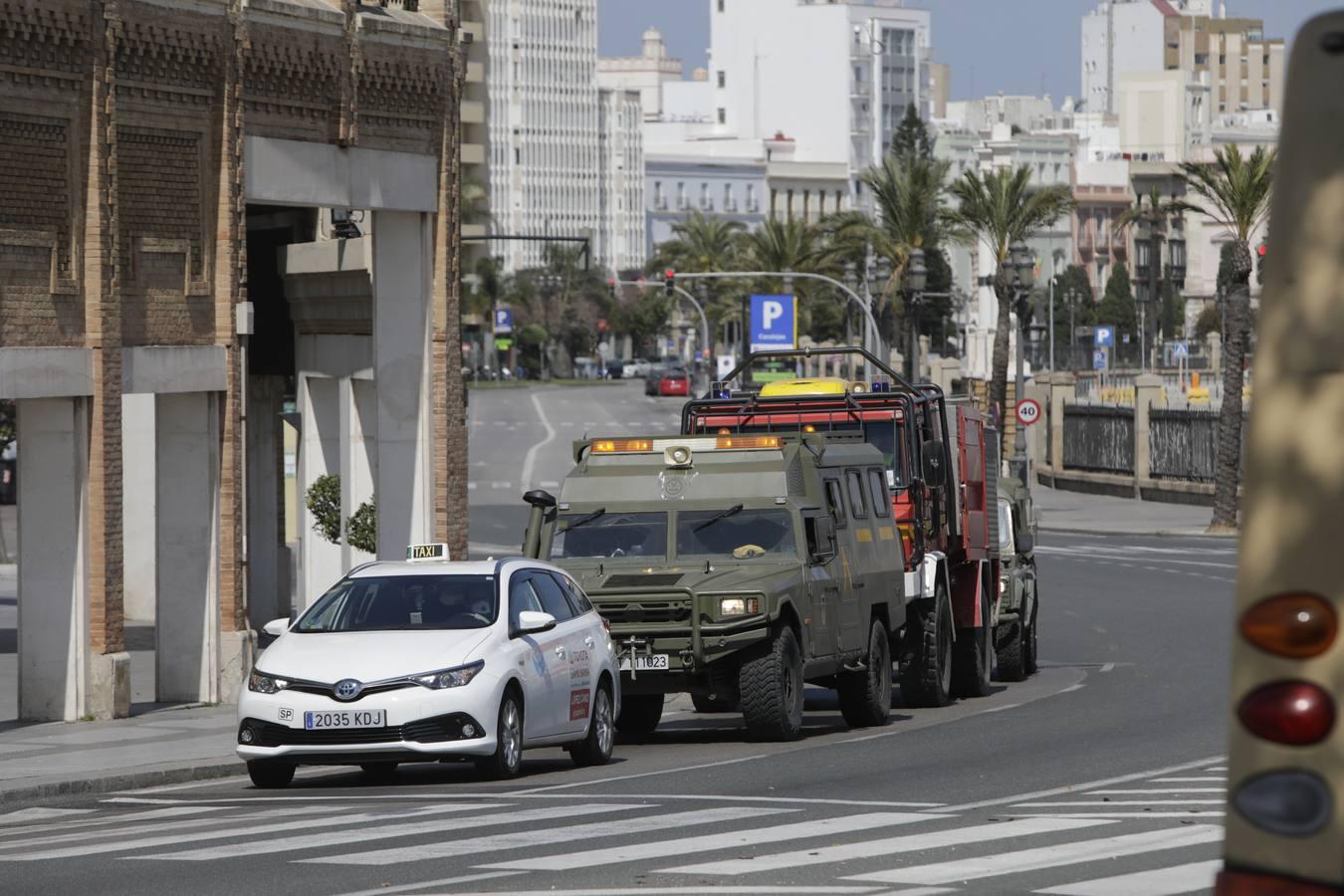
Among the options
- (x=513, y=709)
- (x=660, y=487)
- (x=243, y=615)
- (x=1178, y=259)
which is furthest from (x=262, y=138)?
(x=1178, y=259)

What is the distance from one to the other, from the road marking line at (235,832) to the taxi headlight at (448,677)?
4.17ft

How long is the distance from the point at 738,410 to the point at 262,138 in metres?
5.64

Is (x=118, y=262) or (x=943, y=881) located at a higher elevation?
(x=118, y=262)

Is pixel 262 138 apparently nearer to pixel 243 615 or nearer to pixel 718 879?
pixel 243 615

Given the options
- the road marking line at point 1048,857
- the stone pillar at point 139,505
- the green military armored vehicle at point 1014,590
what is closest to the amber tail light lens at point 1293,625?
the road marking line at point 1048,857

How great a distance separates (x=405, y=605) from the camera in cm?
1627

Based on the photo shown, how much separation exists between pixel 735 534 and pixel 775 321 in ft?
182

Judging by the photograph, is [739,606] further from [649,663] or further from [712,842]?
[712,842]

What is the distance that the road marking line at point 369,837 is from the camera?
11672 mm

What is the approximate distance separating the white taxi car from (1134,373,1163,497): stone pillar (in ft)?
159

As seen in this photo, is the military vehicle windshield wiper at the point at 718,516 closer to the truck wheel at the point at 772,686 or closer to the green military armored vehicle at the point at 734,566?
the green military armored vehicle at the point at 734,566

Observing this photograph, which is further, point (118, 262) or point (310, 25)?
point (310, 25)

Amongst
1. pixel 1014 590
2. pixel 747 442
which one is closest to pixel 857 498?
pixel 747 442

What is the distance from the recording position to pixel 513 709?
51.3ft
